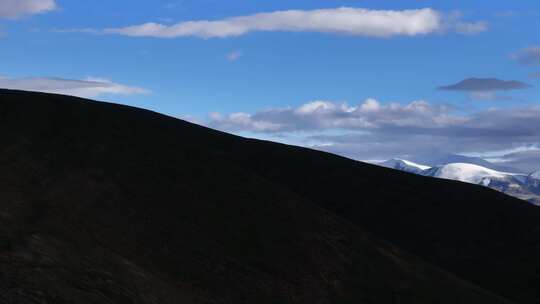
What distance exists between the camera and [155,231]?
5256 centimetres

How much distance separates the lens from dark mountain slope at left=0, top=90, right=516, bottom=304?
3947 cm

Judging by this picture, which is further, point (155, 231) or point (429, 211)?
point (429, 211)

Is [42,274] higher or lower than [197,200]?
lower

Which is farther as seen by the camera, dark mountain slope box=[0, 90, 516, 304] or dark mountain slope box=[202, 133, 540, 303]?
dark mountain slope box=[202, 133, 540, 303]

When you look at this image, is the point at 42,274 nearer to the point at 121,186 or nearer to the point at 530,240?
the point at 121,186

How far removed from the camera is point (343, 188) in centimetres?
10200

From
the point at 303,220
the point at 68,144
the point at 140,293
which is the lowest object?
the point at 140,293

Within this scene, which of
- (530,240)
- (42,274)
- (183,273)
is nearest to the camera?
(42,274)

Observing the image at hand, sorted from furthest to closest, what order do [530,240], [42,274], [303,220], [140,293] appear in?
[530,240] < [303,220] < [140,293] < [42,274]

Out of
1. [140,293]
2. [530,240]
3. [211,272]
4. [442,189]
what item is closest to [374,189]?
[442,189]

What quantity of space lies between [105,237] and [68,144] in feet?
65.2

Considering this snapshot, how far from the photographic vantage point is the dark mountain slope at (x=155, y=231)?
39.5 m

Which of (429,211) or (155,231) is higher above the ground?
(429,211)

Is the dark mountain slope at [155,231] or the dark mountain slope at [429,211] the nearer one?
the dark mountain slope at [155,231]
